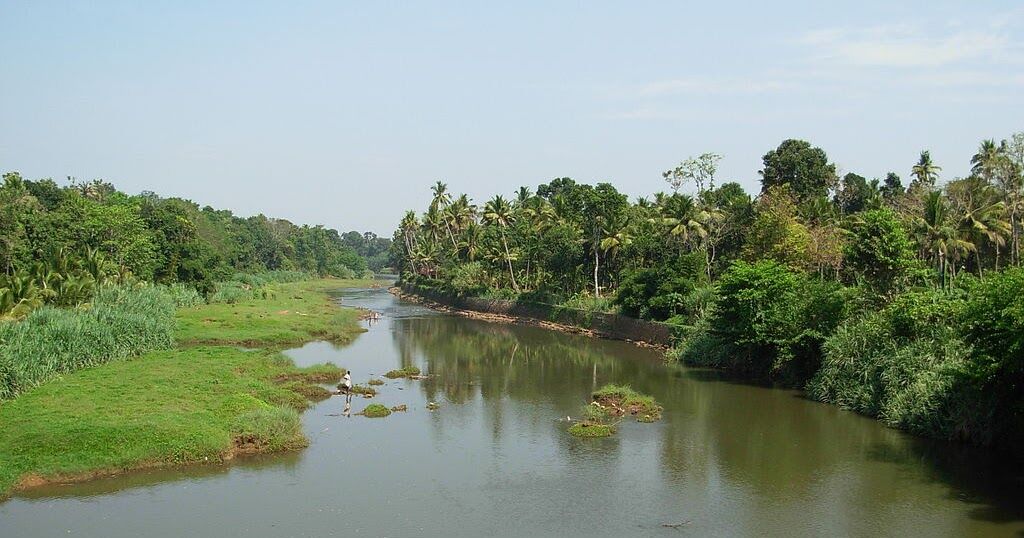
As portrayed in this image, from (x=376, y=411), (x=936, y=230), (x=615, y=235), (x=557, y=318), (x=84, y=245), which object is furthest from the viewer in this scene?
(x=557, y=318)

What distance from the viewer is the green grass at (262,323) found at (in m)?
50.3

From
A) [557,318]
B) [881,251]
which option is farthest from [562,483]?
[557,318]

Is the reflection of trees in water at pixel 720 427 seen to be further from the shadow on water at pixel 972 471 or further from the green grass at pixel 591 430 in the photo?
the green grass at pixel 591 430

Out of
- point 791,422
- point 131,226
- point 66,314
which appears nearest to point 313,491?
point 791,422

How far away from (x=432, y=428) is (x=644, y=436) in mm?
7788

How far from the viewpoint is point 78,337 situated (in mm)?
35062

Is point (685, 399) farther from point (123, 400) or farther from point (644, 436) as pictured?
point (123, 400)

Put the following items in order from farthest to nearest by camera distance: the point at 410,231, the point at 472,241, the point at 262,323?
1. the point at 410,231
2. the point at 472,241
3. the point at 262,323

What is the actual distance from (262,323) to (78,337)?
2313 centimetres

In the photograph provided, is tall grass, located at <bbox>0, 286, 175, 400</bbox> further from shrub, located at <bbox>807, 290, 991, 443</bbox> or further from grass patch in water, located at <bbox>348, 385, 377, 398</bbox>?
shrub, located at <bbox>807, 290, 991, 443</bbox>

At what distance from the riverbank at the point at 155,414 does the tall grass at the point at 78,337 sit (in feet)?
2.16

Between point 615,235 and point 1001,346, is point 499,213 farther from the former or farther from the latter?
point 1001,346

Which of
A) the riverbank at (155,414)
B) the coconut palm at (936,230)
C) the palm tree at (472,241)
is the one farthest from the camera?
the palm tree at (472,241)

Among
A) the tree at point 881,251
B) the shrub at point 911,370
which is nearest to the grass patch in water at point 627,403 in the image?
the shrub at point 911,370
